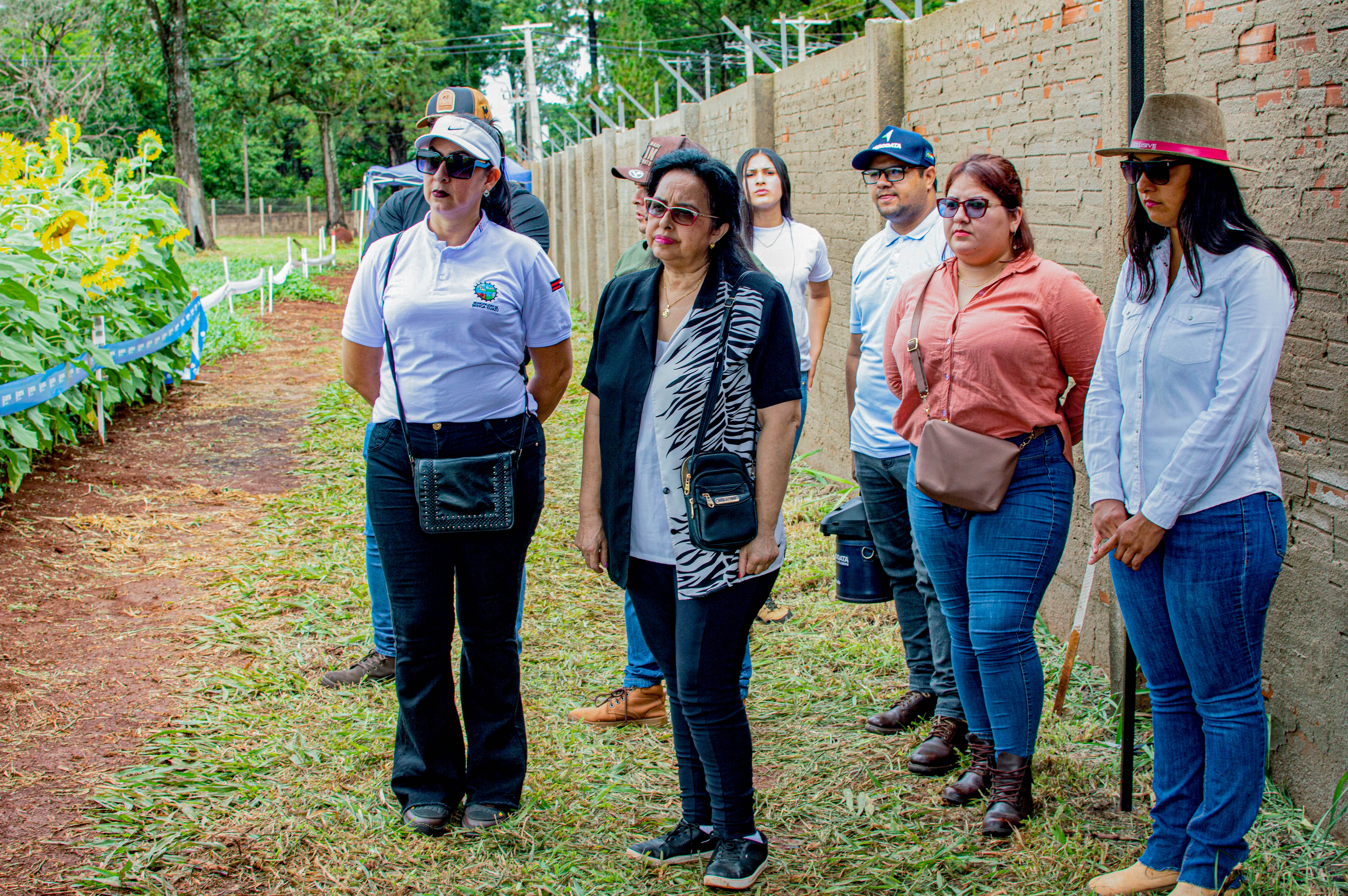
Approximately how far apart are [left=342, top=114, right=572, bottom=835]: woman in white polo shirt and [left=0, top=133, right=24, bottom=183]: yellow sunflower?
4566mm

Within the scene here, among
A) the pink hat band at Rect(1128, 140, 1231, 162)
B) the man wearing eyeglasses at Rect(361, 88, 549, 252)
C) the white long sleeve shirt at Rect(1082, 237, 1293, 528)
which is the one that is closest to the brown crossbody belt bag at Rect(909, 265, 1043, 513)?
the white long sleeve shirt at Rect(1082, 237, 1293, 528)

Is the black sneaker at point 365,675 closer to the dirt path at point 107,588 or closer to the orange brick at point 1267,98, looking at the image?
the dirt path at point 107,588

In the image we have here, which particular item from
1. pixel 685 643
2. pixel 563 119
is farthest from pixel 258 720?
pixel 563 119

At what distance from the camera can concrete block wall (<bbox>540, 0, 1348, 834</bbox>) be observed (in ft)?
10.5

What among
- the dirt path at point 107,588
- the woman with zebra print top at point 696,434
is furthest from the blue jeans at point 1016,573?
the dirt path at point 107,588

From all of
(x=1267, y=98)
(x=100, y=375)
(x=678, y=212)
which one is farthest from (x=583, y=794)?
(x=100, y=375)

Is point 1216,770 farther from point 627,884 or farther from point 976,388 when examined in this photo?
point 627,884

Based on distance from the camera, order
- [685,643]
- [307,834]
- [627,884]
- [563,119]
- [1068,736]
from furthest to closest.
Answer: [563,119] < [1068,736] < [307,834] < [627,884] < [685,643]

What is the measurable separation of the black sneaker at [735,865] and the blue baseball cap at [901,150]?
232 cm

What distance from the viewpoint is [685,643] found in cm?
303

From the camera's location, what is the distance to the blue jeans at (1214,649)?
275 cm

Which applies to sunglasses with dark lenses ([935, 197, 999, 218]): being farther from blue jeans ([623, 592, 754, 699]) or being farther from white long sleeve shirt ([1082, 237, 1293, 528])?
blue jeans ([623, 592, 754, 699])

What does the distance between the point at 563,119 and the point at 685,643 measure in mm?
73235

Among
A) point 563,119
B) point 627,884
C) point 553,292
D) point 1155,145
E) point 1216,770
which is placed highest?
point 563,119
